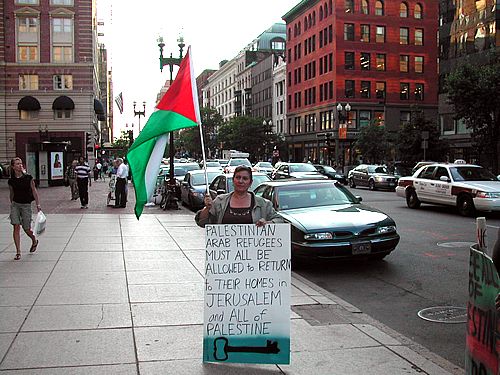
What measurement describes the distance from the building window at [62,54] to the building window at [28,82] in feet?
8.75

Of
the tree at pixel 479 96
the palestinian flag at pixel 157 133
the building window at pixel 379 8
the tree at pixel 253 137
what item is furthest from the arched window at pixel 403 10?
the palestinian flag at pixel 157 133

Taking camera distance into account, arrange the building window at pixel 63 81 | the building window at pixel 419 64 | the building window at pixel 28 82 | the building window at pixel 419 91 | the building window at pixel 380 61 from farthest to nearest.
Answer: the building window at pixel 419 64
the building window at pixel 419 91
the building window at pixel 380 61
the building window at pixel 63 81
the building window at pixel 28 82

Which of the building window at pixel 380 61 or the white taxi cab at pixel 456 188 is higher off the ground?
the building window at pixel 380 61

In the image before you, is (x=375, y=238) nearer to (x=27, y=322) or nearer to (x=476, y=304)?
(x=27, y=322)

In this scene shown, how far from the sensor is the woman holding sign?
553 centimetres

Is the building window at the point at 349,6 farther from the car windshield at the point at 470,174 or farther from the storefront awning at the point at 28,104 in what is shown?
the car windshield at the point at 470,174

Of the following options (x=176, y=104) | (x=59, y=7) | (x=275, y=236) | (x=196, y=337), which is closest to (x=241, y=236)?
(x=275, y=236)

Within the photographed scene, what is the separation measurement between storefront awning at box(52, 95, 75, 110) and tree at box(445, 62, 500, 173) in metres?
37.3

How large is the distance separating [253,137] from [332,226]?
6890cm

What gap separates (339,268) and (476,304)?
6985mm

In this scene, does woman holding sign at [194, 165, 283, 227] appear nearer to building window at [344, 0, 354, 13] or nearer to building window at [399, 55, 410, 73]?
building window at [344, 0, 354, 13]

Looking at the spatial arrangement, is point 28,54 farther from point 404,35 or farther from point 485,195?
point 485,195

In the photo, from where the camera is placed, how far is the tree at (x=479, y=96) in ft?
90.5

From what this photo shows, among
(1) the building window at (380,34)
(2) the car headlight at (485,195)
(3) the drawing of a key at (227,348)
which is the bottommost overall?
(3) the drawing of a key at (227,348)
